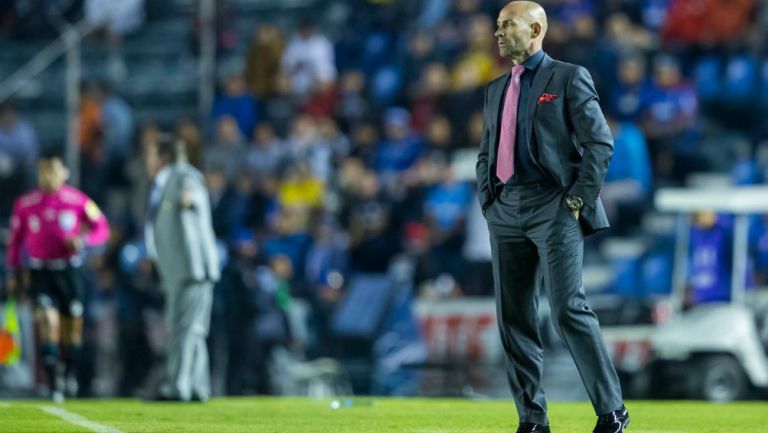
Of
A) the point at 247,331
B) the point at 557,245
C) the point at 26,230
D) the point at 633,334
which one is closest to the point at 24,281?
the point at 26,230

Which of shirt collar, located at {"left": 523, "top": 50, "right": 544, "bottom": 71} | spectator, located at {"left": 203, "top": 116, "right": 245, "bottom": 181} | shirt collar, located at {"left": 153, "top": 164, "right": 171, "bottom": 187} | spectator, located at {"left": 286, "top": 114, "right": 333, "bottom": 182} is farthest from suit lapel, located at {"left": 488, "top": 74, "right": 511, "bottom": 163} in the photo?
spectator, located at {"left": 203, "top": 116, "right": 245, "bottom": 181}

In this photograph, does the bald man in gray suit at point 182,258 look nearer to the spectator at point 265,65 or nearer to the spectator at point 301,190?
the spectator at point 301,190

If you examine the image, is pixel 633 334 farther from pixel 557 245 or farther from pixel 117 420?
pixel 557 245

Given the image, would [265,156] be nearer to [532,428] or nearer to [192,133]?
[192,133]

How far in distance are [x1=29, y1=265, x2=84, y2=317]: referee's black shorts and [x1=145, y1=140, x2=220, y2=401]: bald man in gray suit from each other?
1746 millimetres

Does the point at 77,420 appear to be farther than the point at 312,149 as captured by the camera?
No

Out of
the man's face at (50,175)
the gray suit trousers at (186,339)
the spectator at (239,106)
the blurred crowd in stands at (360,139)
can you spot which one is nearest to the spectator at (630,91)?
the blurred crowd in stands at (360,139)

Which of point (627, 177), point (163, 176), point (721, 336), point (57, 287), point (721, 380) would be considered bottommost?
point (721, 380)

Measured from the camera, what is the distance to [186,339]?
12086mm

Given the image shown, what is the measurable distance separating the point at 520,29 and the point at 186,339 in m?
5.78

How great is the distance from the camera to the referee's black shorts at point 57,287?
44.5 ft

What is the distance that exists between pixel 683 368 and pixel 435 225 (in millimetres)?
3485

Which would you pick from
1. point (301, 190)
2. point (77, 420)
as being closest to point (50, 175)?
point (77, 420)

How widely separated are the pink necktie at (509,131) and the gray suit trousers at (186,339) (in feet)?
17.9
